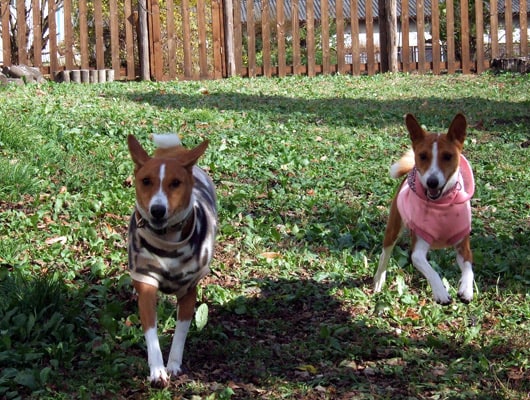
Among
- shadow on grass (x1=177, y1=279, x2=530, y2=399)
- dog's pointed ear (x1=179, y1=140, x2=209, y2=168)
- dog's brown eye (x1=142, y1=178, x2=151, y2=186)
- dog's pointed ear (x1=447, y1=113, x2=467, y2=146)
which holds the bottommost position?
shadow on grass (x1=177, y1=279, x2=530, y2=399)

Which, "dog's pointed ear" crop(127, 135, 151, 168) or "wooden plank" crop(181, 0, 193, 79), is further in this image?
"wooden plank" crop(181, 0, 193, 79)

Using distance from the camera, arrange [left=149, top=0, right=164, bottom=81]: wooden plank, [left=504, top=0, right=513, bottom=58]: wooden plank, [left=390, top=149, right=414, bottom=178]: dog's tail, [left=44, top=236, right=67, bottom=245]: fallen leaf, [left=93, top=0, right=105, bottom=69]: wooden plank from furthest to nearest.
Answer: [left=504, top=0, right=513, bottom=58]: wooden plank, [left=149, top=0, right=164, bottom=81]: wooden plank, [left=93, top=0, right=105, bottom=69]: wooden plank, [left=44, top=236, right=67, bottom=245]: fallen leaf, [left=390, top=149, right=414, bottom=178]: dog's tail

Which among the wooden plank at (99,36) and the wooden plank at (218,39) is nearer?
the wooden plank at (99,36)

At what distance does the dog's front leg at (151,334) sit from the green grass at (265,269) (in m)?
0.11

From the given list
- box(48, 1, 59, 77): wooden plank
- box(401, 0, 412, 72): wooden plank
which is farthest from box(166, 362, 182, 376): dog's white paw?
box(401, 0, 412, 72): wooden plank

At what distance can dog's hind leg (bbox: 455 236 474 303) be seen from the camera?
197 inches

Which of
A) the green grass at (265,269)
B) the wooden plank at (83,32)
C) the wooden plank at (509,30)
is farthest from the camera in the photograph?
the wooden plank at (509,30)

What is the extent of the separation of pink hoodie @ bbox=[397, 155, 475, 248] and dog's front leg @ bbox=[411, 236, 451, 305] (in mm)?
63

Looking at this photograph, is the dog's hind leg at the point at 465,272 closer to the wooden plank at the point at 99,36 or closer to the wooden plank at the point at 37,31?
the wooden plank at the point at 99,36

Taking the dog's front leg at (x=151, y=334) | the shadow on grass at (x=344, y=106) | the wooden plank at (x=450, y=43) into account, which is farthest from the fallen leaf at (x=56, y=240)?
the wooden plank at (x=450, y=43)

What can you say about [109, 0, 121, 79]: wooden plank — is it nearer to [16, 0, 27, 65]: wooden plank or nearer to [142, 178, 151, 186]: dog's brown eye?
[16, 0, 27, 65]: wooden plank

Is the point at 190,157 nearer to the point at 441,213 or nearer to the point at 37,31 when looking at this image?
the point at 441,213

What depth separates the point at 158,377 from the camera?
4234 millimetres

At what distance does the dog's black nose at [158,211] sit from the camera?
410 centimetres
